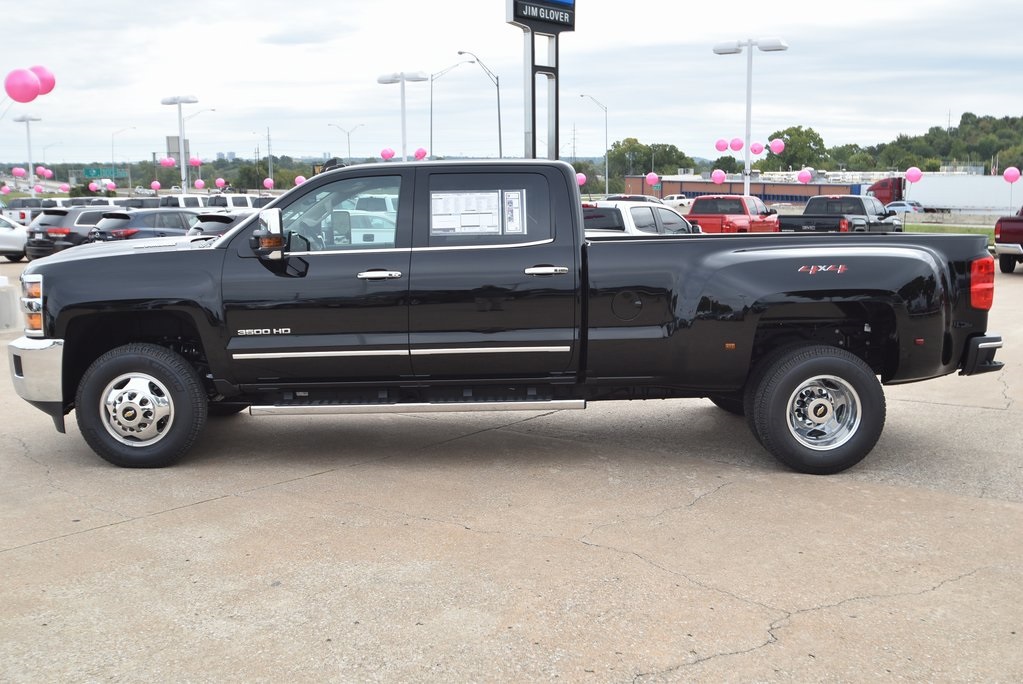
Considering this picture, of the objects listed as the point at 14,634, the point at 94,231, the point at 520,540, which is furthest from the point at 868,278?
the point at 94,231

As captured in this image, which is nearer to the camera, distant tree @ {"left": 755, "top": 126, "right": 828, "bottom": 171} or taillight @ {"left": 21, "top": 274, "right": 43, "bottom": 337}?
taillight @ {"left": 21, "top": 274, "right": 43, "bottom": 337}

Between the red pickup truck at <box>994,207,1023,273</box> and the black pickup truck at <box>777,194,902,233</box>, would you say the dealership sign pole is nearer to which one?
the black pickup truck at <box>777,194,902,233</box>

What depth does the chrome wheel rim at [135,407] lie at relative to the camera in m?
6.80

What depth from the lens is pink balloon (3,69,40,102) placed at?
2223 cm

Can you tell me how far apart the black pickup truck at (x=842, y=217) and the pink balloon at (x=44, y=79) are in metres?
16.9

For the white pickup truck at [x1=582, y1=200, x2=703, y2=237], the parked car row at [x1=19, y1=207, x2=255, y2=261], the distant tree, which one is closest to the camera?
the white pickup truck at [x1=582, y1=200, x2=703, y2=237]

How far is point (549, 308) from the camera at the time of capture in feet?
22.0

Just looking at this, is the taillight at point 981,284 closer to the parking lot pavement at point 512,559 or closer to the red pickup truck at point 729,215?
the parking lot pavement at point 512,559

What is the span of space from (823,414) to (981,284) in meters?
1.39

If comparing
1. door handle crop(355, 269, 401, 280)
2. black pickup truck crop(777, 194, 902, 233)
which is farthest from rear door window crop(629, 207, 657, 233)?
door handle crop(355, 269, 401, 280)

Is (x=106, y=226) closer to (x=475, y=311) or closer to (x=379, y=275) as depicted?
(x=379, y=275)

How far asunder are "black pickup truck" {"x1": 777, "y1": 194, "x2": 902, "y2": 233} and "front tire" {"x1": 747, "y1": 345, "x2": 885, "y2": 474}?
60.0 ft

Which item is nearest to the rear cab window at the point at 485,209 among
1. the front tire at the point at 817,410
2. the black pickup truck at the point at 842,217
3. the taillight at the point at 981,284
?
the front tire at the point at 817,410

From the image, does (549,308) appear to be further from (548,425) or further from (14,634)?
(14,634)
